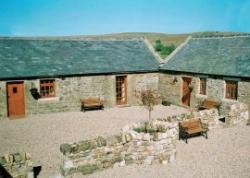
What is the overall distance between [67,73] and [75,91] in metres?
1.45

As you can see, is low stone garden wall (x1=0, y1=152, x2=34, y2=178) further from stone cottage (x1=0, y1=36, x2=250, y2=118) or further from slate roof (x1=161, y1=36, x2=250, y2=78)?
slate roof (x1=161, y1=36, x2=250, y2=78)

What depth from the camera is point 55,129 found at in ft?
54.5

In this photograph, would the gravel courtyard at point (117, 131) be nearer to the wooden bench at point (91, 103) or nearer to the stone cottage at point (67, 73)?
the wooden bench at point (91, 103)

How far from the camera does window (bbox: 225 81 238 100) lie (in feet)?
62.0

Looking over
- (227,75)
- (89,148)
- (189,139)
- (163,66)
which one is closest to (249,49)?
(227,75)

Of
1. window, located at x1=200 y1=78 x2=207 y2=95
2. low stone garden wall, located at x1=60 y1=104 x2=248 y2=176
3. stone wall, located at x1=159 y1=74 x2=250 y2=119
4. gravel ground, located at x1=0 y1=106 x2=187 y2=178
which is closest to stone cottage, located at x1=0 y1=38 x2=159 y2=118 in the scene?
gravel ground, located at x1=0 y1=106 x2=187 y2=178

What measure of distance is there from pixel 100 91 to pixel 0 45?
7.68 metres

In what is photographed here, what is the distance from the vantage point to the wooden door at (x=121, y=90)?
23.4 m

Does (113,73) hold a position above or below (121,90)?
above

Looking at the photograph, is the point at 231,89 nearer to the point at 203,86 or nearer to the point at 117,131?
the point at 203,86

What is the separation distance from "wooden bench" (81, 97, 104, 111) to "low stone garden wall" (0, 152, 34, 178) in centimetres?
1169

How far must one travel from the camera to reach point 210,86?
20.4m

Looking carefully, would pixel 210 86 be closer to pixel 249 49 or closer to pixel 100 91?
pixel 249 49

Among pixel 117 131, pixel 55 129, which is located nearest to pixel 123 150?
pixel 117 131
